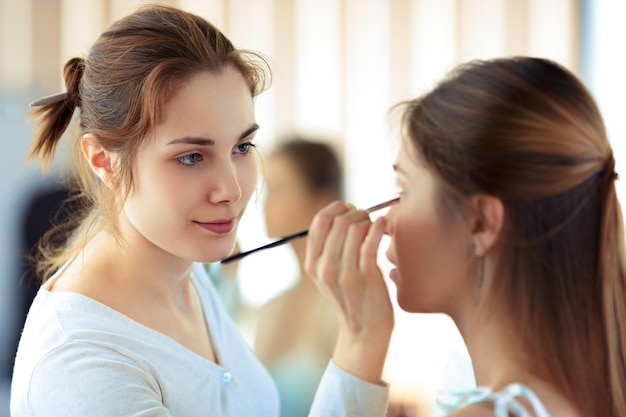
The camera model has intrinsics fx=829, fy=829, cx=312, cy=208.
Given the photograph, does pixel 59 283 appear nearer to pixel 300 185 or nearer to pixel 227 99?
pixel 227 99

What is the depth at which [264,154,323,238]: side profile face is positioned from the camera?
208cm

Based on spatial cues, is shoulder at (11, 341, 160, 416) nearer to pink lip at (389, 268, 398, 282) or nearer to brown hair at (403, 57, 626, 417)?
pink lip at (389, 268, 398, 282)

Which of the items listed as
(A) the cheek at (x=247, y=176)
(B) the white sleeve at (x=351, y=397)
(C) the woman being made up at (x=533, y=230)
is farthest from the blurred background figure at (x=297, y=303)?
(C) the woman being made up at (x=533, y=230)

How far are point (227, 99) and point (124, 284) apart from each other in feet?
0.92

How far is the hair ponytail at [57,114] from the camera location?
114 cm

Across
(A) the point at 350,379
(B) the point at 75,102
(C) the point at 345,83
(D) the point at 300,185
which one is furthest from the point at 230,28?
(A) the point at 350,379

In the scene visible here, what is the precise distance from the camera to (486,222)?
2.75 ft

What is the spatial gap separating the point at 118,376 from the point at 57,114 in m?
0.40

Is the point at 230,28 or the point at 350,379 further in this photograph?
the point at 230,28

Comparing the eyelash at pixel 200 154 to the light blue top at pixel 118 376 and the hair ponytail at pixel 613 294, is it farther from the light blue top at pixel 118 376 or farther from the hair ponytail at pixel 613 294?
the hair ponytail at pixel 613 294

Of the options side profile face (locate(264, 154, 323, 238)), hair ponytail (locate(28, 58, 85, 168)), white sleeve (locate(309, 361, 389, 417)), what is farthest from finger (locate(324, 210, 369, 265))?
side profile face (locate(264, 154, 323, 238))

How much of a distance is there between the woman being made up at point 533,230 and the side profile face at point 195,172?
29cm

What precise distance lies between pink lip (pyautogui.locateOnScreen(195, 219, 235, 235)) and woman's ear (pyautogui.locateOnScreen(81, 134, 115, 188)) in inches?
5.5

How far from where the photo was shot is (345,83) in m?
3.00
